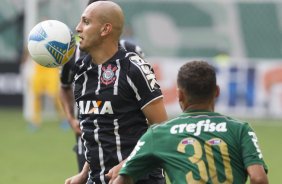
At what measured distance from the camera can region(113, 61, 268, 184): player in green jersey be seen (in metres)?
4.57

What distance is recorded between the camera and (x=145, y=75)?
5.54 meters

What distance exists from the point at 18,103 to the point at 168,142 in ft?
64.1

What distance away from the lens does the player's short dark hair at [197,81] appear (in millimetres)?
4648

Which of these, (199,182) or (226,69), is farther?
(226,69)

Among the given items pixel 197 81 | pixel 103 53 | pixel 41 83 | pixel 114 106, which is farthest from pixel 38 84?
pixel 197 81

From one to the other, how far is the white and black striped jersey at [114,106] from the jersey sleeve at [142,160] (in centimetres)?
88

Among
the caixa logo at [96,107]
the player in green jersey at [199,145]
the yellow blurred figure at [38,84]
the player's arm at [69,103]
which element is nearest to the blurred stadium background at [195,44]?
the yellow blurred figure at [38,84]

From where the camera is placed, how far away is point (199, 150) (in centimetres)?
459

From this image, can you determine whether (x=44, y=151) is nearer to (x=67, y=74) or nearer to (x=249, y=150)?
(x=67, y=74)

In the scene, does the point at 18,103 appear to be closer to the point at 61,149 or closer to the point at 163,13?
the point at 163,13

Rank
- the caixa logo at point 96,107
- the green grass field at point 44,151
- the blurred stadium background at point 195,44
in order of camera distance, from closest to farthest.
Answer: the caixa logo at point 96,107, the green grass field at point 44,151, the blurred stadium background at point 195,44

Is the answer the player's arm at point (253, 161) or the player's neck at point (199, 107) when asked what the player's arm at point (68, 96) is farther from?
the player's arm at point (253, 161)

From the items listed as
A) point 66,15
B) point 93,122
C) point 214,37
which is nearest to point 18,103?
point 66,15

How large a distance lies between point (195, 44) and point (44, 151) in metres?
10.6
